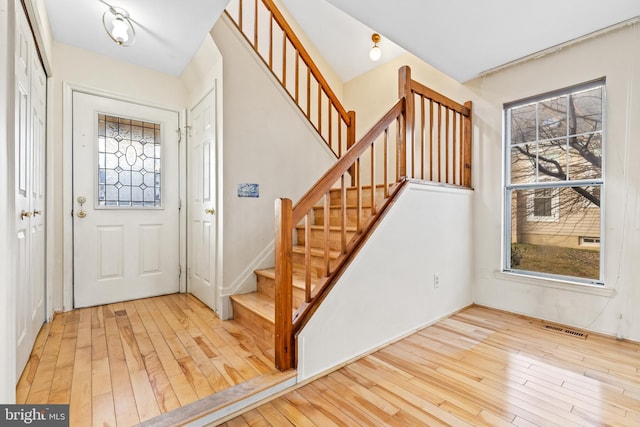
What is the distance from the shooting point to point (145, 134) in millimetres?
3213

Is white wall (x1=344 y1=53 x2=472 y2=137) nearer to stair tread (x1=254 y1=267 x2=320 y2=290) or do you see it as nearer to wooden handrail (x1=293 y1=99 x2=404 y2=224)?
wooden handrail (x1=293 y1=99 x2=404 y2=224)

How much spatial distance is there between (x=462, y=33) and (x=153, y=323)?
343cm

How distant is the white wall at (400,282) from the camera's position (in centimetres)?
188

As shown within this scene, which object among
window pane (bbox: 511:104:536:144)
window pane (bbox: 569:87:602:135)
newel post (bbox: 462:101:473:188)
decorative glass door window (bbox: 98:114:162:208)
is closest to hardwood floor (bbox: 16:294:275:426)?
decorative glass door window (bbox: 98:114:162:208)

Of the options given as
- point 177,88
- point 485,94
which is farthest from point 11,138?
point 485,94

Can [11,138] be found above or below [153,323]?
above

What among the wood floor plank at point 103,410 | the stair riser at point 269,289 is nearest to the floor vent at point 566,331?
the stair riser at point 269,289

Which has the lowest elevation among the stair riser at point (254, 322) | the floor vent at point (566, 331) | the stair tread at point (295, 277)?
the floor vent at point (566, 331)

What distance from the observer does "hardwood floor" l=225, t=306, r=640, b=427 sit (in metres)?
1.46

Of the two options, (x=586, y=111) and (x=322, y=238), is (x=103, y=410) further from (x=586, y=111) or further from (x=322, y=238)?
(x=586, y=111)

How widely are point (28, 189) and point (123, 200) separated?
1.16m

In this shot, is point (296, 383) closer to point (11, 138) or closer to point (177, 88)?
point (11, 138)

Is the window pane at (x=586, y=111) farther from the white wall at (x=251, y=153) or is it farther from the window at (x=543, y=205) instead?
the white wall at (x=251, y=153)

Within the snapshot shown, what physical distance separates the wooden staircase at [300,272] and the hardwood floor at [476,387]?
0.61 m
